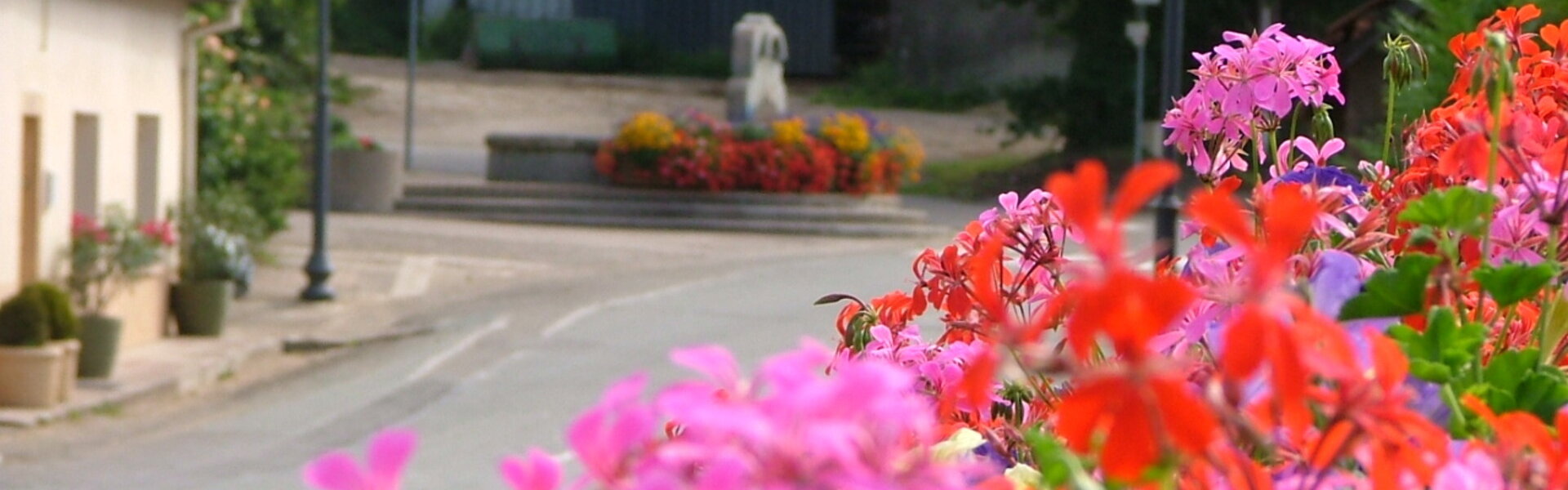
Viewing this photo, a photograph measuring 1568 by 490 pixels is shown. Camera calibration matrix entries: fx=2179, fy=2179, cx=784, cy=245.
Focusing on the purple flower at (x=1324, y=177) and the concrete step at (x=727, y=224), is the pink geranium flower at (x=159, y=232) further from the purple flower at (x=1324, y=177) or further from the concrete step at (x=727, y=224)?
the purple flower at (x=1324, y=177)

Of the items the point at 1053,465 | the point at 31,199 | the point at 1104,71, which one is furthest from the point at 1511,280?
the point at 1104,71

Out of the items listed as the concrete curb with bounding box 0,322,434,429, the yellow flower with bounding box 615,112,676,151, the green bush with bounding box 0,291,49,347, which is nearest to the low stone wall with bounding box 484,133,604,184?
the yellow flower with bounding box 615,112,676,151

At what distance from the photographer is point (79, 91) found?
13180 mm

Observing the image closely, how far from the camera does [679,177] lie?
2578 cm

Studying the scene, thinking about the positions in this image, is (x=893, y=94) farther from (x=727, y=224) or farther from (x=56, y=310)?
(x=56, y=310)

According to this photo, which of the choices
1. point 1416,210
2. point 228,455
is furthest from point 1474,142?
point 228,455

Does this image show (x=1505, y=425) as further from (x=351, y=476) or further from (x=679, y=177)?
(x=679, y=177)

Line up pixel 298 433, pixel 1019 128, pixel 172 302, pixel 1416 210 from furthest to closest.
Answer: pixel 1019 128 → pixel 172 302 → pixel 298 433 → pixel 1416 210

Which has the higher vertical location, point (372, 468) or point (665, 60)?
point (665, 60)

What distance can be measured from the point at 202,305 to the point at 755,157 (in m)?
12.0

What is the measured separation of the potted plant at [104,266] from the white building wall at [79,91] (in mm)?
129

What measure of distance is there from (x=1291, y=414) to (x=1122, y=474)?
0.31 ft

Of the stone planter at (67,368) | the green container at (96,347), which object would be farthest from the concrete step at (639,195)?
the stone planter at (67,368)

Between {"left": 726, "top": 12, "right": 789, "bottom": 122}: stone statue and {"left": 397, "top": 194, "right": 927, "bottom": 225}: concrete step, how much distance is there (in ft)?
11.2
